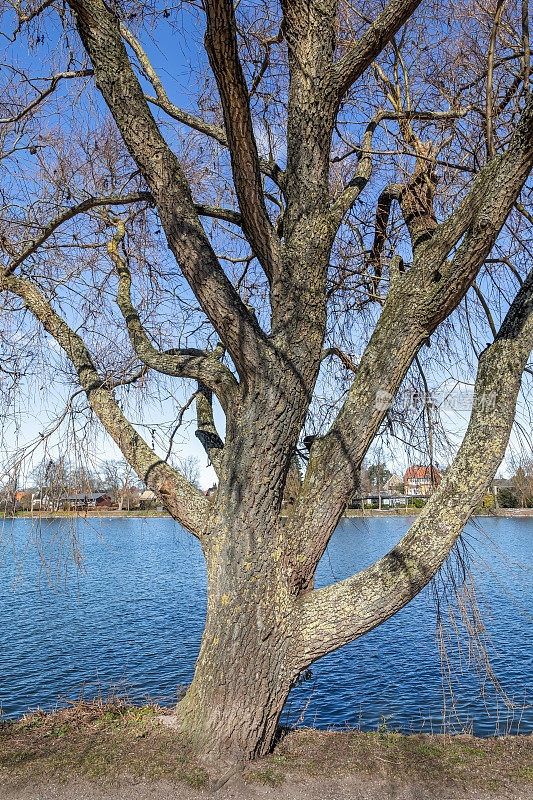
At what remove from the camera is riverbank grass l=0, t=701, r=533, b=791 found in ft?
10.3

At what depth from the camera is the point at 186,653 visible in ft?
30.7

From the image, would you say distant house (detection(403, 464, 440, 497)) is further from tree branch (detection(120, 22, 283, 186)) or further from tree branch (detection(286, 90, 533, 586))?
tree branch (detection(120, 22, 283, 186))

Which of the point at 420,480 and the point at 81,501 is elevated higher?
the point at 420,480

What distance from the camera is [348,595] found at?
11.1 feet

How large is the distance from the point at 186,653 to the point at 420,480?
6.86 meters

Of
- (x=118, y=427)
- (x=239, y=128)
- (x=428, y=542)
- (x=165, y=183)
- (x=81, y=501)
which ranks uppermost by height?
(x=239, y=128)

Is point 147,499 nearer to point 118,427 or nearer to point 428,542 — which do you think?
point 118,427

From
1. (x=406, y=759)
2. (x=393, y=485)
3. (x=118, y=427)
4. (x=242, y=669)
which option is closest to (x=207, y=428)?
(x=118, y=427)

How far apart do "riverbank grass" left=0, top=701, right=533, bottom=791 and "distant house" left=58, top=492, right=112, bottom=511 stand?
1.46m

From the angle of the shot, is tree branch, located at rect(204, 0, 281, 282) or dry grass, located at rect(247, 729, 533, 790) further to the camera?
dry grass, located at rect(247, 729, 533, 790)

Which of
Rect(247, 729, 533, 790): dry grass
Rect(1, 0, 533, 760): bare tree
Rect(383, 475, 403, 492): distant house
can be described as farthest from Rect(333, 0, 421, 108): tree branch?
Rect(247, 729, 533, 790): dry grass

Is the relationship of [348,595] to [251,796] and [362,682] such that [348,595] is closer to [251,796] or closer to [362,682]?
Answer: [251,796]

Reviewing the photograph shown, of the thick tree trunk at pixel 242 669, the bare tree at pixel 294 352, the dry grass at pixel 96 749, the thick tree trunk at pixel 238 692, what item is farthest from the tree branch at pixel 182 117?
the dry grass at pixel 96 749

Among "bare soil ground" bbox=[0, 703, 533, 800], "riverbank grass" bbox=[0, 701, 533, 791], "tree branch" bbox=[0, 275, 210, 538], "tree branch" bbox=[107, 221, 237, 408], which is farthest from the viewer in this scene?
"tree branch" bbox=[0, 275, 210, 538]
